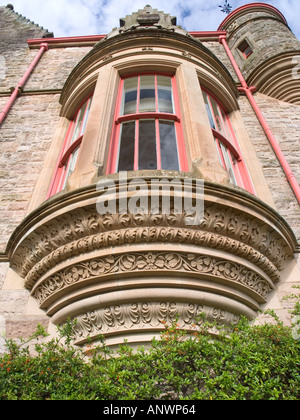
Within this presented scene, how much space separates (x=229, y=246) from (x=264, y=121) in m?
4.35

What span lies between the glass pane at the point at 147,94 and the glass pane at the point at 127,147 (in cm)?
57

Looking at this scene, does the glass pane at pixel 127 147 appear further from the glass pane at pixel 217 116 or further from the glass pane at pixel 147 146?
the glass pane at pixel 217 116

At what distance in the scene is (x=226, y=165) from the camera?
17.9 ft

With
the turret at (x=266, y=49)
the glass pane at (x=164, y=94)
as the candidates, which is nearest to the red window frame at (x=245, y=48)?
the turret at (x=266, y=49)

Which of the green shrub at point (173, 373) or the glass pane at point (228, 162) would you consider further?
the glass pane at point (228, 162)

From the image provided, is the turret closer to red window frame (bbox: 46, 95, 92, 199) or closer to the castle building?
the castle building

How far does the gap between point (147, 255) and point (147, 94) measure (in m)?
3.65

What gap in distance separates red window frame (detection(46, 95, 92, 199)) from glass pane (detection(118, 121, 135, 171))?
97cm

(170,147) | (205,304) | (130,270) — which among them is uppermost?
(170,147)

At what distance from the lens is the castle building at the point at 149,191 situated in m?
3.40

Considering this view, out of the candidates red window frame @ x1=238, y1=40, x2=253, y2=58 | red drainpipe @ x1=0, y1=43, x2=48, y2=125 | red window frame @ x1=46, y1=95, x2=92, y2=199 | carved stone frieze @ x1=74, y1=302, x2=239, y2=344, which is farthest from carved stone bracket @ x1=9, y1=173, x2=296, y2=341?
red window frame @ x1=238, y1=40, x2=253, y2=58

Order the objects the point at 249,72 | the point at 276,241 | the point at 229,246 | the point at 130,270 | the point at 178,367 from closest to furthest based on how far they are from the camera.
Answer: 1. the point at 178,367
2. the point at 130,270
3. the point at 229,246
4. the point at 276,241
5. the point at 249,72

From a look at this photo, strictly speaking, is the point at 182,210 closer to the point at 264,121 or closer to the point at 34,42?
the point at 264,121
